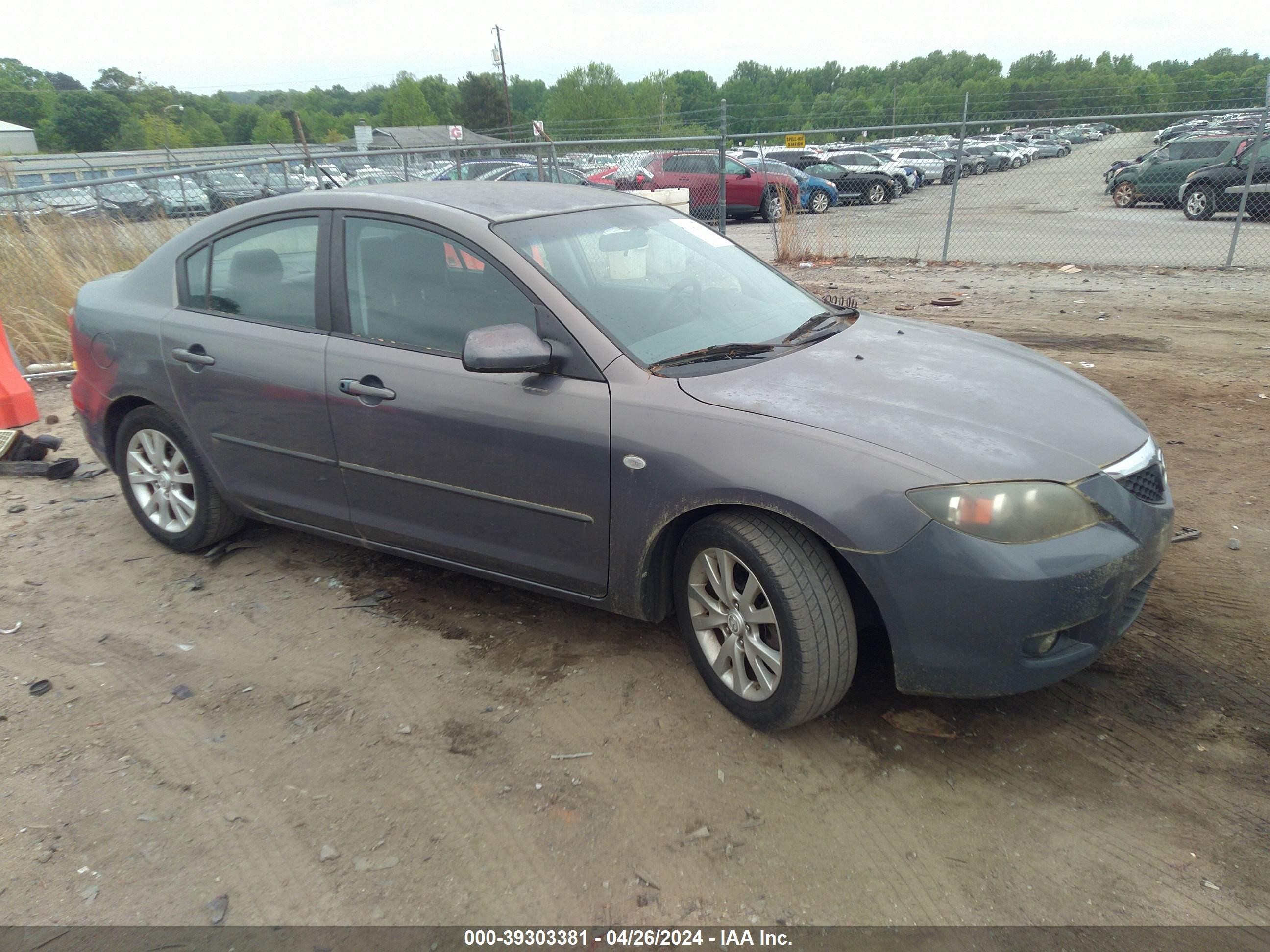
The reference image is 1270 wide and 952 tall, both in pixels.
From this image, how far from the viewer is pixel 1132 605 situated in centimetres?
277

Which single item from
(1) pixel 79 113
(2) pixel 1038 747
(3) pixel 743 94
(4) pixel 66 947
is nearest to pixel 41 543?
(4) pixel 66 947

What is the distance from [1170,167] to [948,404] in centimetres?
1973

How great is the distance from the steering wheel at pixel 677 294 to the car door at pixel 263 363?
1.38 metres

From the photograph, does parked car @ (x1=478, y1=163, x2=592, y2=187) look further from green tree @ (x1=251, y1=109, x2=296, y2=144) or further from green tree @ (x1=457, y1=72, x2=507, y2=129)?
green tree @ (x1=457, y1=72, x2=507, y2=129)

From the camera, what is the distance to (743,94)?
5284cm

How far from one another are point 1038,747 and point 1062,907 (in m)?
0.66

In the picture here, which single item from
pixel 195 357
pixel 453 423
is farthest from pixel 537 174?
pixel 453 423

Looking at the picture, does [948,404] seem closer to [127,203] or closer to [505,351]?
[505,351]

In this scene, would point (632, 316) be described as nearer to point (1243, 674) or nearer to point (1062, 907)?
point (1062, 907)

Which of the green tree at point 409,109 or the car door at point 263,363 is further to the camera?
the green tree at point 409,109

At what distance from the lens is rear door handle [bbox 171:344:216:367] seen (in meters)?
3.90

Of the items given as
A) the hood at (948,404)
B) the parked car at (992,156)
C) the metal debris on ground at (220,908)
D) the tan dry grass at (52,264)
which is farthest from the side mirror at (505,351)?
the parked car at (992,156)

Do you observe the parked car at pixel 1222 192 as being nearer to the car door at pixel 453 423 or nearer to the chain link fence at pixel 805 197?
the chain link fence at pixel 805 197

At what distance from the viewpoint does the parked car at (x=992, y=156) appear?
111 ft
